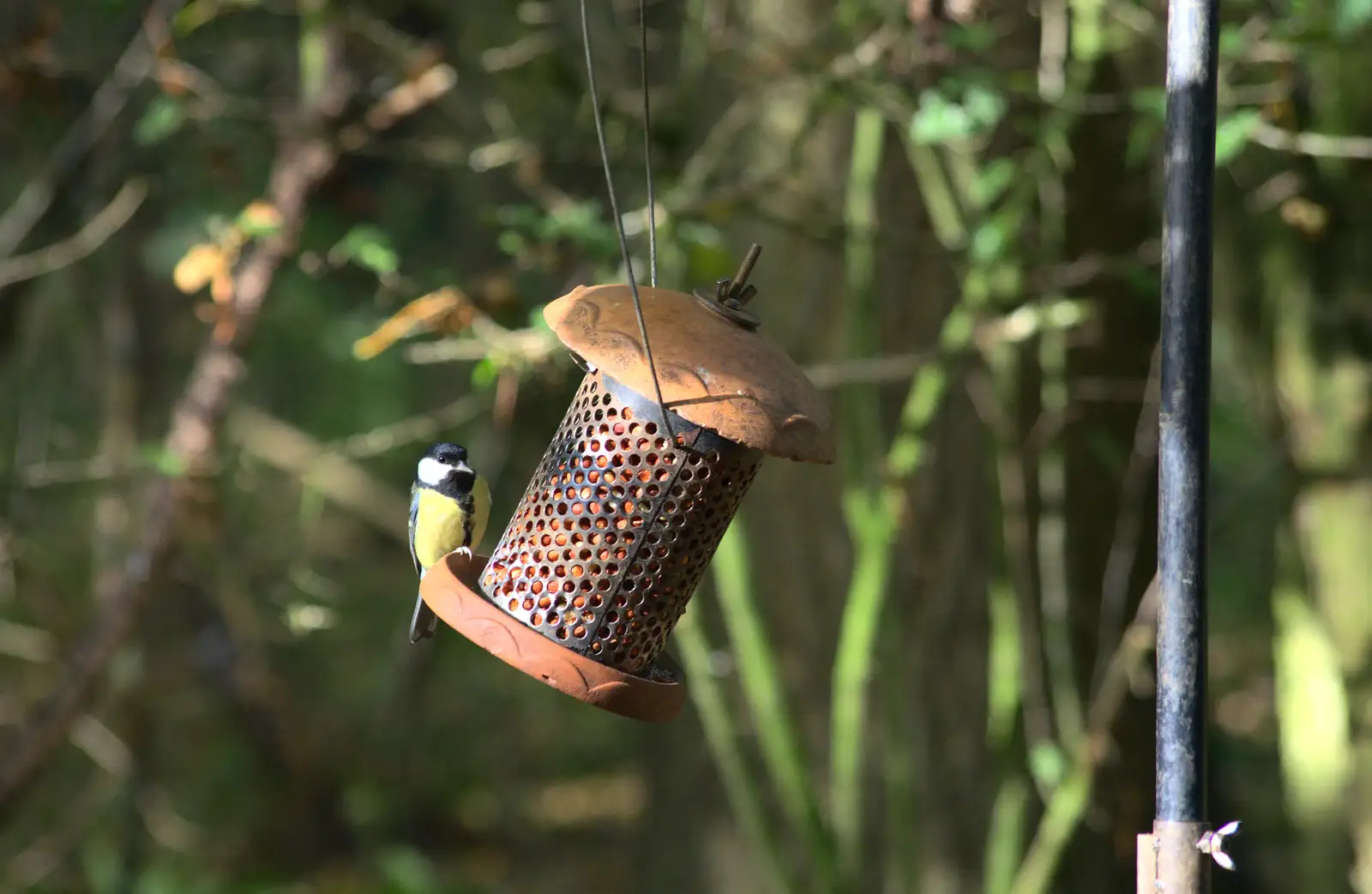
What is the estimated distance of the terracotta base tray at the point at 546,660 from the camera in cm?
198

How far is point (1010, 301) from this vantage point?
12.8 feet

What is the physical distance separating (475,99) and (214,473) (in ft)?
5.34

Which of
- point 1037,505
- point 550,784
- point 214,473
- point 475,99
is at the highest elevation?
point 475,99

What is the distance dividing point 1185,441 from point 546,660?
0.86 meters

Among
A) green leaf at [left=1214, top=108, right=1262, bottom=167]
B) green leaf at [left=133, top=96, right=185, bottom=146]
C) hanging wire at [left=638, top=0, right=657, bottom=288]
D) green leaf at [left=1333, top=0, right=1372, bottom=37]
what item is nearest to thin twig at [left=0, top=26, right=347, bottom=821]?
green leaf at [left=133, top=96, right=185, bottom=146]

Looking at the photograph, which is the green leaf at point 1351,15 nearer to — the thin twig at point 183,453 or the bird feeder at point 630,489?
the bird feeder at point 630,489

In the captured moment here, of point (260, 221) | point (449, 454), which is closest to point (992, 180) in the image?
point (449, 454)

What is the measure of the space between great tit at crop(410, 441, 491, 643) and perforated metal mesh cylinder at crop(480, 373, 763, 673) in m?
0.47

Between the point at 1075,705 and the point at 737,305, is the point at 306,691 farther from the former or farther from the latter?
the point at 737,305

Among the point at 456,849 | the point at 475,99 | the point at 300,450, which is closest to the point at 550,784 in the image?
the point at 456,849

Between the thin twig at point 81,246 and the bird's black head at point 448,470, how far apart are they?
2249mm

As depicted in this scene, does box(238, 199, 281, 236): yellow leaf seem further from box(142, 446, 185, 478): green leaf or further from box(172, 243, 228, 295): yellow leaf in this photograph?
box(142, 446, 185, 478): green leaf

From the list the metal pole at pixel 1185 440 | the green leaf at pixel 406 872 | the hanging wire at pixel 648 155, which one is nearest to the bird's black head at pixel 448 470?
the hanging wire at pixel 648 155

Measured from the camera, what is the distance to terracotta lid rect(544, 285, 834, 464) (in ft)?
6.32
